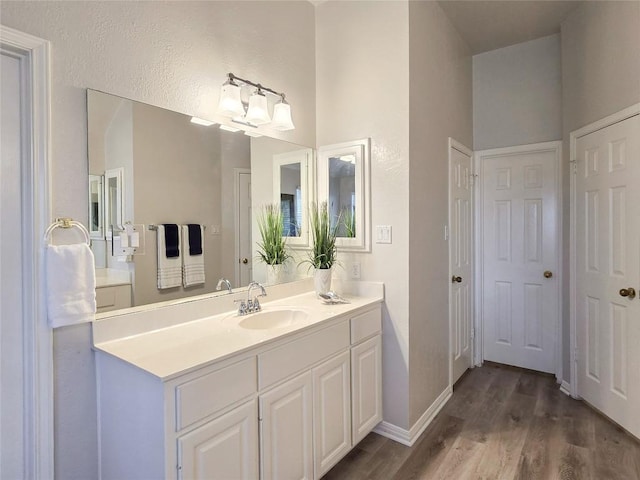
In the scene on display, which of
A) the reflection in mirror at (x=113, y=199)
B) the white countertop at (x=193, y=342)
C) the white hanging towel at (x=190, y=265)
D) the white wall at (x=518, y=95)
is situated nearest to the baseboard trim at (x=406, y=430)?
the white countertop at (x=193, y=342)

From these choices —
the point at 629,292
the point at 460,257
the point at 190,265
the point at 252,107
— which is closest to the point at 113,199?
the point at 190,265

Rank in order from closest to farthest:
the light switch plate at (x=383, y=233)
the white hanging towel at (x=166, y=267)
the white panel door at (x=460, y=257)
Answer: the white hanging towel at (x=166, y=267), the light switch plate at (x=383, y=233), the white panel door at (x=460, y=257)

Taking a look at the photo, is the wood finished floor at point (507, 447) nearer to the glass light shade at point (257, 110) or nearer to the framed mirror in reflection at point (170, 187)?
the framed mirror in reflection at point (170, 187)

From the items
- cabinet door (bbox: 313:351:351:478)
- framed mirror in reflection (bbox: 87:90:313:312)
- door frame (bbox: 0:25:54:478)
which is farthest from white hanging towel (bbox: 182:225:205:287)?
cabinet door (bbox: 313:351:351:478)

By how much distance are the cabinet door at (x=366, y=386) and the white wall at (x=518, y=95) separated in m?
2.32

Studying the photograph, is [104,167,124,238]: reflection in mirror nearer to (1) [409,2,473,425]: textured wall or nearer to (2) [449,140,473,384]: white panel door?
(1) [409,2,473,425]: textured wall

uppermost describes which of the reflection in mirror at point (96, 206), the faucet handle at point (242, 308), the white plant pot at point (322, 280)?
the reflection in mirror at point (96, 206)

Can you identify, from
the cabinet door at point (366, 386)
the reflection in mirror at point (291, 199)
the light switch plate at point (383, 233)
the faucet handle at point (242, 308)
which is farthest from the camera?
the reflection in mirror at point (291, 199)

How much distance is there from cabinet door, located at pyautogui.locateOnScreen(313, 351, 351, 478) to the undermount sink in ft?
0.99

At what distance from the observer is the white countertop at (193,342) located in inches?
49.9

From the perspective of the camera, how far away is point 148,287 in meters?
1.66

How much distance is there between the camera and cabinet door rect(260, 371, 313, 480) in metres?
1.51

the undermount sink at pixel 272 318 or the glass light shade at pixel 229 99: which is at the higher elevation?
the glass light shade at pixel 229 99

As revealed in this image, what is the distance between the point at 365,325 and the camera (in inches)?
85.2
